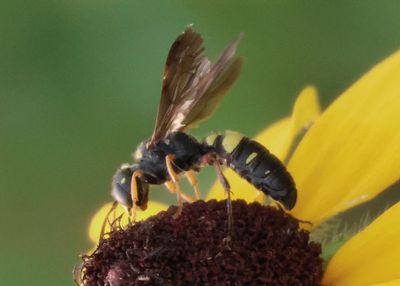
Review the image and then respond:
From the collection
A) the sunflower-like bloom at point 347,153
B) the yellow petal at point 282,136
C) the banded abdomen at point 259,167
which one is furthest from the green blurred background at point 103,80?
the banded abdomen at point 259,167

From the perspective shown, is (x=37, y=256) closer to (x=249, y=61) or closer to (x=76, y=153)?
(x=76, y=153)

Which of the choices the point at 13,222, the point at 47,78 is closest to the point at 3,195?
the point at 13,222

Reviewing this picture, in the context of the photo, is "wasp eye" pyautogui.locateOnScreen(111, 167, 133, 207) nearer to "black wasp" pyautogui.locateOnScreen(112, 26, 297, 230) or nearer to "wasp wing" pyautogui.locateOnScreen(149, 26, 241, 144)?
"black wasp" pyautogui.locateOnScreen(112, 26, 297, 230)

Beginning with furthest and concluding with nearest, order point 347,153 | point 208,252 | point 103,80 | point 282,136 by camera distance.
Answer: point 103,80 → point 282,136 → point 347,153 → point 208,252

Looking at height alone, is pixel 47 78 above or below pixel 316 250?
above

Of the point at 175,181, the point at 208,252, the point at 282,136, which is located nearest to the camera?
the point at 208,252

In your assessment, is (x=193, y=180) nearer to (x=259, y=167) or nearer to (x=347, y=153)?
(x=259, y=167)

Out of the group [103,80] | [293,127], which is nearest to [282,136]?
[293,127]
